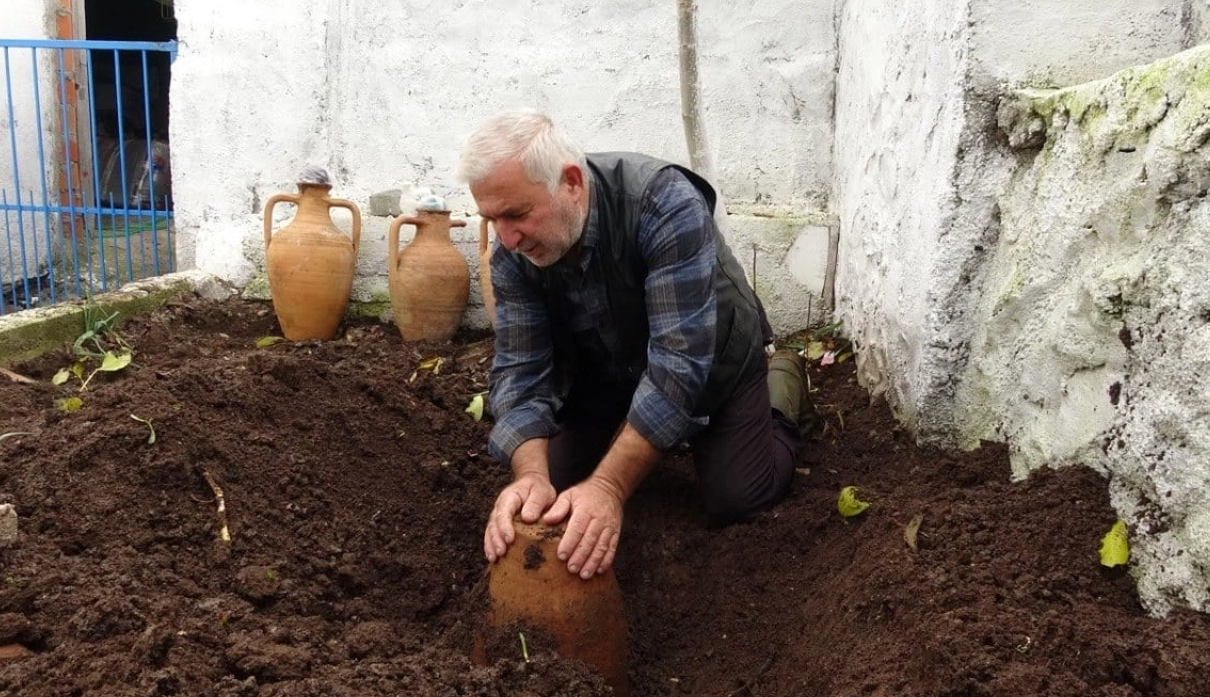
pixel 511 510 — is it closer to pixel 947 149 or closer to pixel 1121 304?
pixel 1121 304

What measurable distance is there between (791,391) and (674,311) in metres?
1.08

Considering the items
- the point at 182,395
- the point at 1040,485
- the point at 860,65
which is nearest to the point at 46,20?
the point at 182,395

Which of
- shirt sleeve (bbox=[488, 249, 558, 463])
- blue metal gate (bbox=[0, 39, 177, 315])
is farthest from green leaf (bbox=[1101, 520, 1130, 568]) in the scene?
blue metal gate (bbox=[0, 39, 177, 315])

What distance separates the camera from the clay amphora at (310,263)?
4.61 metres

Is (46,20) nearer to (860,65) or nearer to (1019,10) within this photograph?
(860,65)

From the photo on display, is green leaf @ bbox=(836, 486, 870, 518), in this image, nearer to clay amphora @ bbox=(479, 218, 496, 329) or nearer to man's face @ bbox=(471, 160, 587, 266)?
man's face @ bbox=(471, 160, 587, 266)

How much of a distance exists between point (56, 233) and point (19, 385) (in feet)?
11.5

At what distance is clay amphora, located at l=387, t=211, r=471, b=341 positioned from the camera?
4.54 meters

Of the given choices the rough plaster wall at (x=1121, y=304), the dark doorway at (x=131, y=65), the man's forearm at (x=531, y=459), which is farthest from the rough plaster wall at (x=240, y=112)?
the dark doorway at (x=131, y=65)

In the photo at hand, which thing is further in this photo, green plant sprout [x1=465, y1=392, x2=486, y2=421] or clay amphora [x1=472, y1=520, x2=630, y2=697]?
green plant sprout [x1=465, y1=392, x2=486, y2=421]

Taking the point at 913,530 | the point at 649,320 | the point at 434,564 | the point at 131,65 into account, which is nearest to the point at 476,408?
the point at 434,564

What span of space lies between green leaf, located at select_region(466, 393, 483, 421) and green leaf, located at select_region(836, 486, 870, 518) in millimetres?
1504

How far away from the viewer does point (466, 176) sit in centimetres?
231

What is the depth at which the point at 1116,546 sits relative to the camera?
188 cm
